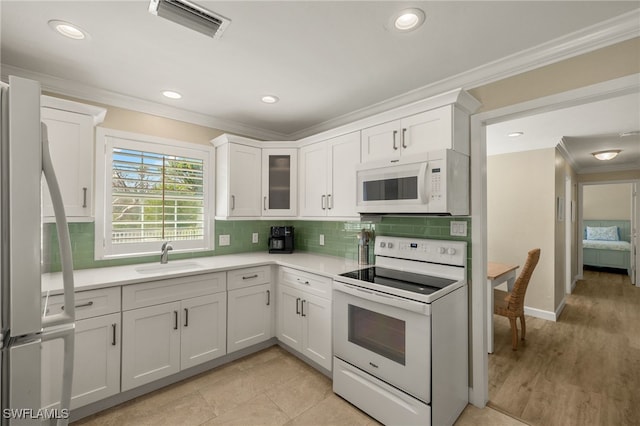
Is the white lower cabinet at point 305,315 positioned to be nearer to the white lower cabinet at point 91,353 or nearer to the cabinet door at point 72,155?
the white lower cabinet at point 91,353

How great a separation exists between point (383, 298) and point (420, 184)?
82 cm

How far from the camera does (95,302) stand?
1.98 metres

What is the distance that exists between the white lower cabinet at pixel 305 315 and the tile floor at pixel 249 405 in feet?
0.73

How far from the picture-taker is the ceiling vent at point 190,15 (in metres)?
1.48

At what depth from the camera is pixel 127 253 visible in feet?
8.70

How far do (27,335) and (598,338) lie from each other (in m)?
4.91

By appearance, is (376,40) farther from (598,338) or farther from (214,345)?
(598,338)

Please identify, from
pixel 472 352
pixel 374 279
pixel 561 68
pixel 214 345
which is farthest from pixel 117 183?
pixel 561 68

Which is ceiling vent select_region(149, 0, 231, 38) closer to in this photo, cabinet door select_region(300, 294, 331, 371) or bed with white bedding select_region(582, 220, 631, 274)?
cabinet door select_region(300, 294, 331, 371)

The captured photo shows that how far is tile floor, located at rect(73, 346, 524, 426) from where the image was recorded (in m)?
1.99

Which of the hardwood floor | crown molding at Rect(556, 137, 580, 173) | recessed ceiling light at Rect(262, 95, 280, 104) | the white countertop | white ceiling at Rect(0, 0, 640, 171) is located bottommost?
the hardwood floor

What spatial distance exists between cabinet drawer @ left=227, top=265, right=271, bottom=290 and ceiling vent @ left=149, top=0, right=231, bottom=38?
1916 millimetres

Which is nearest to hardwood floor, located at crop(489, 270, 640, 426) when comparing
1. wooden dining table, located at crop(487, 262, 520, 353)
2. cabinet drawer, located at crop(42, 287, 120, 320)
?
wooden dining table, located at crop(487, 262, 520, 353)

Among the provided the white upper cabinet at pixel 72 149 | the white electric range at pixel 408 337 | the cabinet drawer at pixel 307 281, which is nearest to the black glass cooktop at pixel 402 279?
the white electric range at pixel 408 337
